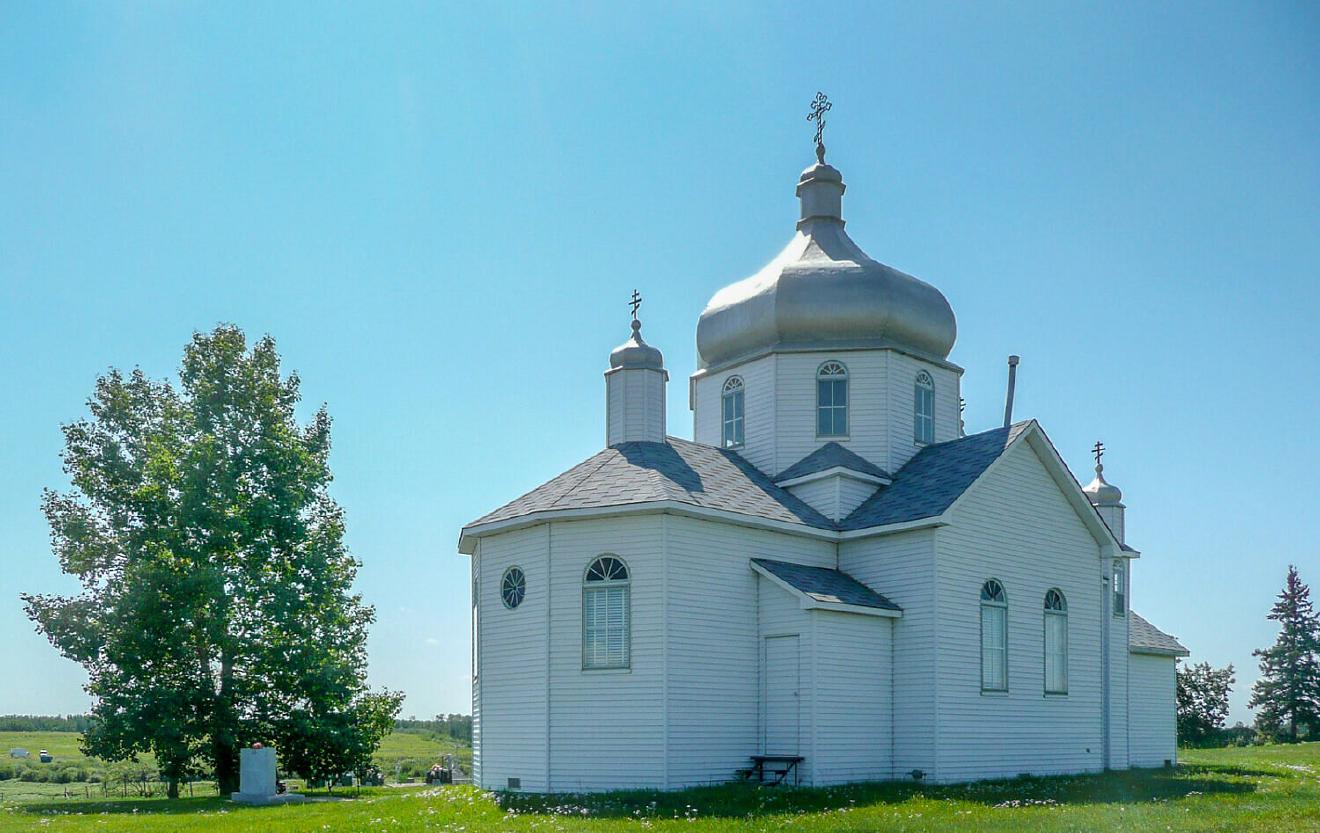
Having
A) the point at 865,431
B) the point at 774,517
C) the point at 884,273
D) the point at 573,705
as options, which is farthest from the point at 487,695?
the point at 884,273

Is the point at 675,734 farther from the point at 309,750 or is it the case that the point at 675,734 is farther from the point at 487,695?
the point at 309,750

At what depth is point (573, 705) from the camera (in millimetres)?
19859

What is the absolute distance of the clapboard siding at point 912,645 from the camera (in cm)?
2075

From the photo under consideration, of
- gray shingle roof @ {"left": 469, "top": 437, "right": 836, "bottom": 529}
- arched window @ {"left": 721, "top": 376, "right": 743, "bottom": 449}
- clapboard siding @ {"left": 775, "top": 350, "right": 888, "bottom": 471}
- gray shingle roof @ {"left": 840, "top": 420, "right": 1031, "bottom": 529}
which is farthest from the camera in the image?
arched window @ {"left": 721, "top": 376, "right": 743, "bottom": 449}

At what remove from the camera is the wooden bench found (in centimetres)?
1953

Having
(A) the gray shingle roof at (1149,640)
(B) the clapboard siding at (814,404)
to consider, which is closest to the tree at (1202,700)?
(A) the gray shingle roof at (1149,640)

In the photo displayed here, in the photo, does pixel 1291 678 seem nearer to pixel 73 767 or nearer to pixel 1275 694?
pixel 1275 694

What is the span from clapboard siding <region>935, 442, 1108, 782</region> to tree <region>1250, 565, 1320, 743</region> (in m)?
27.1

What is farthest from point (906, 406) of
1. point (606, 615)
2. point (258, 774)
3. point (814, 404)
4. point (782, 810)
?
point (258, 774)

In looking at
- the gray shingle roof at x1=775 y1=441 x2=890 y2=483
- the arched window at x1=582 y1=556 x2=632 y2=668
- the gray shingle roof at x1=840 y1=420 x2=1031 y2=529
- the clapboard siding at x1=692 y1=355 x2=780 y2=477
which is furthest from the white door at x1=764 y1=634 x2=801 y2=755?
the clapboard siding at x1=692 y1=355 x2=780 y2=477

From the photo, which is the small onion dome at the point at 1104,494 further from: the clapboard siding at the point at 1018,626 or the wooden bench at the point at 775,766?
the wooden bench at the point at 775,766

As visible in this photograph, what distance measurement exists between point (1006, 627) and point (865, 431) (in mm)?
4755

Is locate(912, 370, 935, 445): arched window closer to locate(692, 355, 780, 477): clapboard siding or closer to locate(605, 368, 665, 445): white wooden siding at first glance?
locate(692, 355, 780, 477): clapboard siding

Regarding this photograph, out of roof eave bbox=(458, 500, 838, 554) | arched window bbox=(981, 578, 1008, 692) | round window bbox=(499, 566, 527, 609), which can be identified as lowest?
arched window bbox=(981, 578, 1008, 692)
